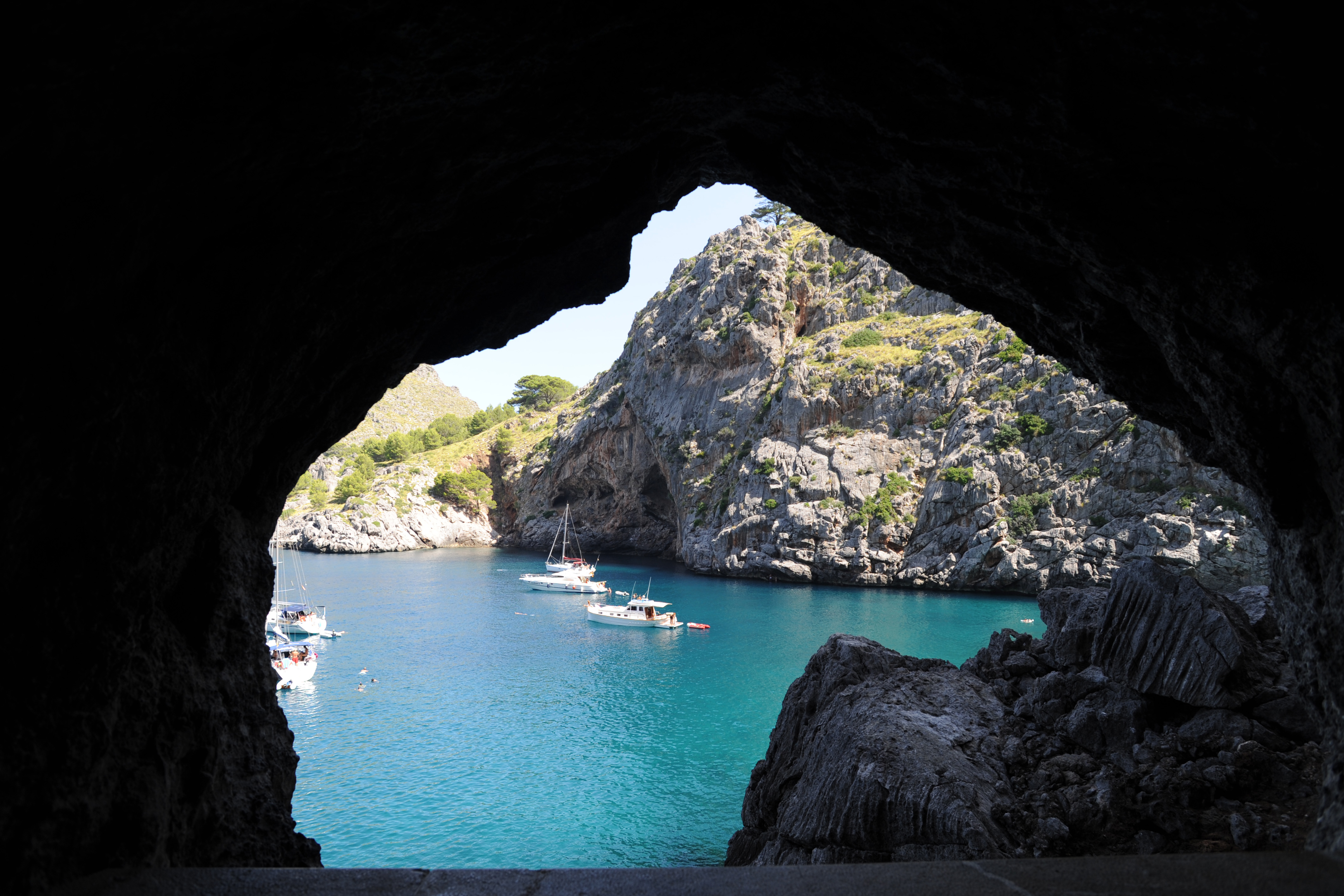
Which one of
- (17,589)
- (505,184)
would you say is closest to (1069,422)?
(505,184)

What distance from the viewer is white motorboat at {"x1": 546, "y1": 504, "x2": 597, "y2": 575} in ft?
208

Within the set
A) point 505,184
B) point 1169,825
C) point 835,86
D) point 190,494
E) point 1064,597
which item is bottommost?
point 1169,825

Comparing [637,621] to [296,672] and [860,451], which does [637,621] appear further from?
[860,451]

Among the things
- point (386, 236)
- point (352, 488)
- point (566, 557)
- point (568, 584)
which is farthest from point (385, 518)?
point (386, 236)

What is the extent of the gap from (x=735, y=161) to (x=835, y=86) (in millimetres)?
2617

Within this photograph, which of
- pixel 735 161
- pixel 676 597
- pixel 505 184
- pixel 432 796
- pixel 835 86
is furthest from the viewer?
pixel 676 597

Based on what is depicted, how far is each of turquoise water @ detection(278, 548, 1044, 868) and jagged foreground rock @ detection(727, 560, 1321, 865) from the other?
871 cm

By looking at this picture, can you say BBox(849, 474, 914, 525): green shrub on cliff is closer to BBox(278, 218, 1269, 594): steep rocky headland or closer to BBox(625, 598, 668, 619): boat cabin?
BBox(278, 218, 1269, 594): steep rocky headland

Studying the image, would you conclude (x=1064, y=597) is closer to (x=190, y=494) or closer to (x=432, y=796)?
(x=190, y=494)

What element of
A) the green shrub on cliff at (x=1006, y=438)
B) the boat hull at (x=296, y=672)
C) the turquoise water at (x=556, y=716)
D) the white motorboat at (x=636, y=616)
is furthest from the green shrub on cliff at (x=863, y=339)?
the boat hull at (x=296, y=672)

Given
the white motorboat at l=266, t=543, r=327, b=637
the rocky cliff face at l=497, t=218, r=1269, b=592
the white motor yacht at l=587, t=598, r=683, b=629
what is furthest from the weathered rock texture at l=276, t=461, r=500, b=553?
the white motor yacht at l=587, t=598, r=683, b=629

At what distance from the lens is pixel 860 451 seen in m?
57.5

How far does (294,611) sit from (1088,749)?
141ft

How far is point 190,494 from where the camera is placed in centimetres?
491
